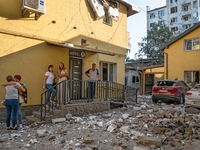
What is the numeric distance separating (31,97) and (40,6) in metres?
3.69

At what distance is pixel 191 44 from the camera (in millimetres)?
13242

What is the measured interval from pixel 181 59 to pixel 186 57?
40cm

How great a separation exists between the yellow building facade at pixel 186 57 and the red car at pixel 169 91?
3759 mm

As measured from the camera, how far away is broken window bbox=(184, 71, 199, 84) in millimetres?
12906

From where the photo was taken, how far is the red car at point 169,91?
9.34m

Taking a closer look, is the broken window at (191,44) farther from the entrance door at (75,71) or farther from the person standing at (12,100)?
the person standing at (12,100)

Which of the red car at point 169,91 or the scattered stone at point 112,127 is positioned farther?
the red car at point 169,91

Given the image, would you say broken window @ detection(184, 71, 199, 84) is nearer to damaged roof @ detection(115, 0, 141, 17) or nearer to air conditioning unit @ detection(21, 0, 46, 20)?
damaged roof @ detection(115, 0, 141, 17)

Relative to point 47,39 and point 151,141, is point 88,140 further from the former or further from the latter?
point 47,39

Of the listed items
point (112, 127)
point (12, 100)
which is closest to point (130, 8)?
point (112, 127)

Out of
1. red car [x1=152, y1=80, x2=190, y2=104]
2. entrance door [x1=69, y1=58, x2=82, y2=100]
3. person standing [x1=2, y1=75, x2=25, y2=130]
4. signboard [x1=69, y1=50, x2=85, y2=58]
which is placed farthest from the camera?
red car [x1=152, y1=80, x2=190, y2=104]

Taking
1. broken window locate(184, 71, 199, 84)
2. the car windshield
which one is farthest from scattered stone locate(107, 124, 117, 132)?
broken window locate(184, 71, 199, 84)

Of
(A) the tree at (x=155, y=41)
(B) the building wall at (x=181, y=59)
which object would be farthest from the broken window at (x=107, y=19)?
(A) the tree at (x=155, y=41)

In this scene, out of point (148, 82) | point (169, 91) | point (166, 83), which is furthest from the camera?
point (148, 82)
